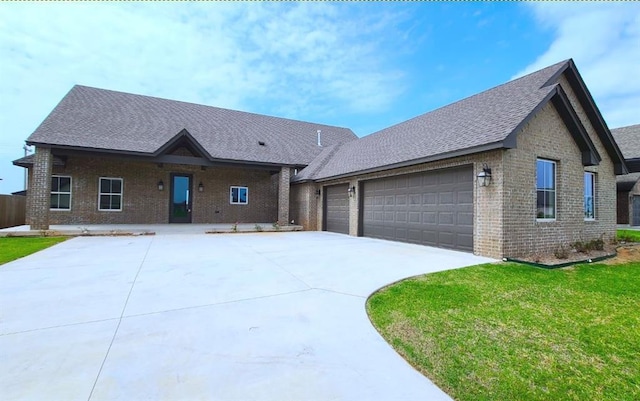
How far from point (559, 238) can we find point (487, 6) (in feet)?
31.2

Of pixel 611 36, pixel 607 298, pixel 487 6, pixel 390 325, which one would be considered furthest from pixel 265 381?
pixel 611 36

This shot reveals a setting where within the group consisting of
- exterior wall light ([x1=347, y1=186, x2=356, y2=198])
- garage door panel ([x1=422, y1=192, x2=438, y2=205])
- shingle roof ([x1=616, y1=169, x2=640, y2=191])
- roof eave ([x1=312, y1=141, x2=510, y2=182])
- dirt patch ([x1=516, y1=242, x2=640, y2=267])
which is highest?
shingle roof ([x1=616, y1=169, x2=640, y2=191])

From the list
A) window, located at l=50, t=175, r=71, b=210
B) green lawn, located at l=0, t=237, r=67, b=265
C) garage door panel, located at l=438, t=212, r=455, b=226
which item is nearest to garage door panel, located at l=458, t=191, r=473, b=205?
garage door panel, located at l=438, t=212, r=455, b=226

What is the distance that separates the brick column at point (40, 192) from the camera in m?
11.8

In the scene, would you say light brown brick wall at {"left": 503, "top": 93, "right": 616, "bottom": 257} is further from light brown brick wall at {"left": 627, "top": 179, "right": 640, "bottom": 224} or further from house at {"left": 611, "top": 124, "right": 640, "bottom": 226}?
light brown brick wall at {"left": 627, "top": 179, "right": 640, "bottom": 224}

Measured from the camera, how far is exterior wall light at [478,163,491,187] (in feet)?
25.8

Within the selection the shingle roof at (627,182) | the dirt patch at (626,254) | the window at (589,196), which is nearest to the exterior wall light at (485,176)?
the dirt patch at (626,254)

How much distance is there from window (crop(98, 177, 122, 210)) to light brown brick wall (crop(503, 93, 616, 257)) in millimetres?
16960

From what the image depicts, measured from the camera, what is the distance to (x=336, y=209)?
49.8 feet

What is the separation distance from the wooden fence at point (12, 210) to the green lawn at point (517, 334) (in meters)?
19.3

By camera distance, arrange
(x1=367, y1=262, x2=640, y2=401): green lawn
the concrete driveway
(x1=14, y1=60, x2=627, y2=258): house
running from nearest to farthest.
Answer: the concrete driveway → (x1=367, y1=262, x2=640, y2=401): green lawn → (x1=14, y1=60, x2=627, y2=258): house

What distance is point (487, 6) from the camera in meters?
12.3

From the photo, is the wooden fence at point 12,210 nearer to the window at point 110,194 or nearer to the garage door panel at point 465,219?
the window at point 110,194

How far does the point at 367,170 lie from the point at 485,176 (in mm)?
4946
